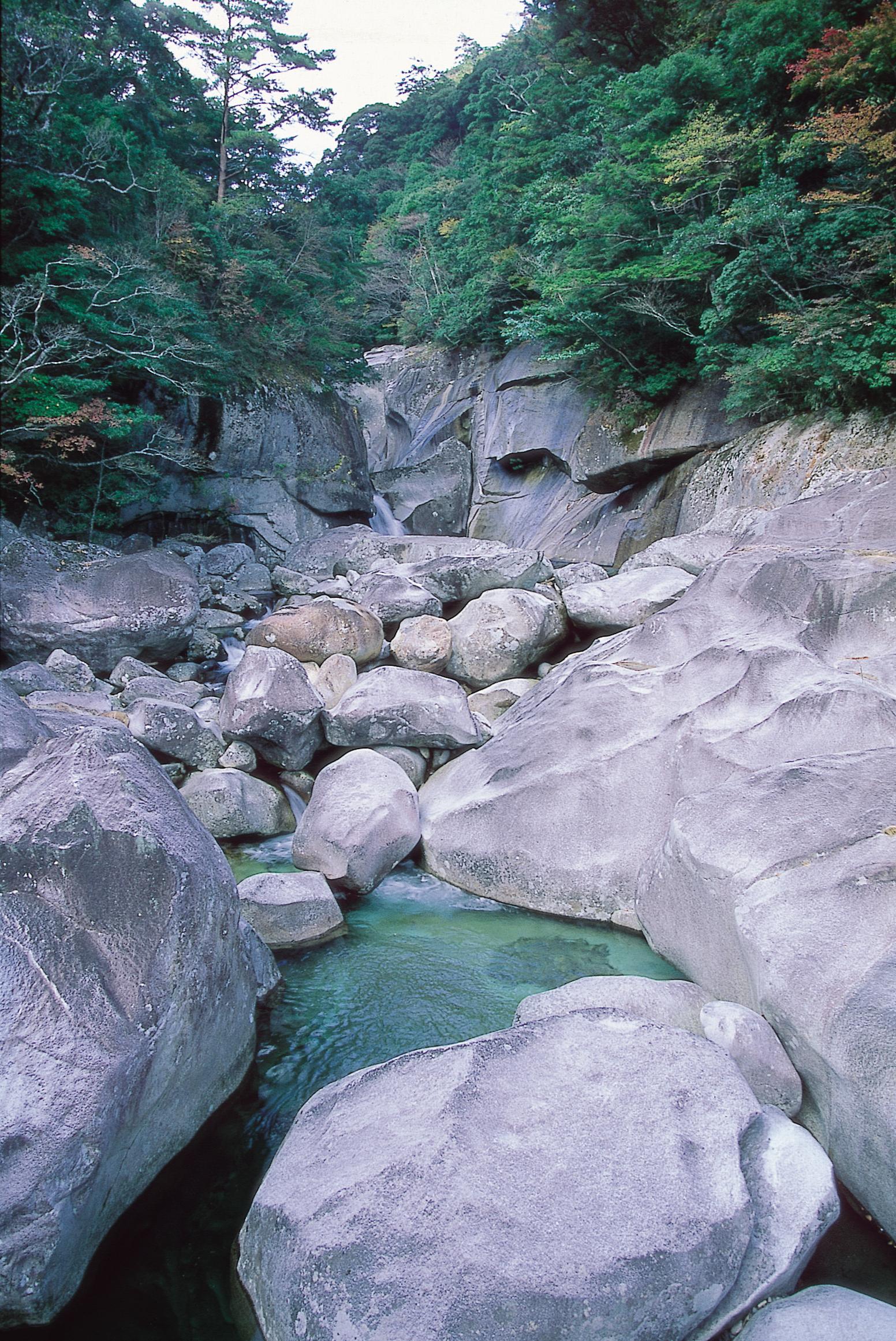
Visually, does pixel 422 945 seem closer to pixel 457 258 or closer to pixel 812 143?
pixel 812 143

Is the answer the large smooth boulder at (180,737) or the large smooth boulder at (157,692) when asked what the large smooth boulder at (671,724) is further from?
the large smooth boulder at (157,692)

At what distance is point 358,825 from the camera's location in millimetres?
5895

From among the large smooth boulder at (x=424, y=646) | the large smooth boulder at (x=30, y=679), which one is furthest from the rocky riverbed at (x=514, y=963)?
the large smooth boulder at (x=424, y=646)

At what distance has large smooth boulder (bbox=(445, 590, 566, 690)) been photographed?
9078mm

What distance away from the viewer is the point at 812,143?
38.2 ft

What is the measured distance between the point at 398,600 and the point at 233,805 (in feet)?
14.5

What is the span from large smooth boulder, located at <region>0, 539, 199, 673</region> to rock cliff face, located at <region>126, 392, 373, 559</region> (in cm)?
692

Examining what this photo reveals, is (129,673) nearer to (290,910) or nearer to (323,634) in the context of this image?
(323,634)

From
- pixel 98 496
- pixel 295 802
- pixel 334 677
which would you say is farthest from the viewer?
pixel 98 496

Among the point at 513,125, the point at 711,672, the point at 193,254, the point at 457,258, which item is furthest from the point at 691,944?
the point at 457,258

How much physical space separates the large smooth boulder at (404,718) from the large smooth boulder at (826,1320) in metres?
5.18

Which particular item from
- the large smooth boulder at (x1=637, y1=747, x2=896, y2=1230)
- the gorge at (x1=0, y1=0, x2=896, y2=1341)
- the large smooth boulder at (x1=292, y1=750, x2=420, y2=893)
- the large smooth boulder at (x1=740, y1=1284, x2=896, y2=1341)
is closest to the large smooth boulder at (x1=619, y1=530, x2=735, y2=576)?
the gorge at (x1=0, y1=0, x2=896, y2=1341)

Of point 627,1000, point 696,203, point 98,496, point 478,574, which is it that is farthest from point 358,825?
point 696,203

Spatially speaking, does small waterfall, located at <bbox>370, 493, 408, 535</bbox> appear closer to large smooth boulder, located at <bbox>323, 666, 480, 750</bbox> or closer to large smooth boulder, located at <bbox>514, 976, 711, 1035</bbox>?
large smooth boulder, located at <bbox>323, 666, 480, 750</bbox>
